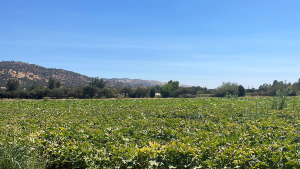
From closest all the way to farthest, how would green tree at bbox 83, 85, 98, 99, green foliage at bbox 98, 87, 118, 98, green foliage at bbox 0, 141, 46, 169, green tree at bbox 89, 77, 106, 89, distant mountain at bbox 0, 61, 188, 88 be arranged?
green foliage at bbox 0, 141, 46, 169 → green tree at bbox 83, 85, 98, 99 → green foliage at bbox 98, 87, 118, 98 → green tree at bbox 89, 77, 106, 89 → distant mountain at bbox 0, 61, 188, 88

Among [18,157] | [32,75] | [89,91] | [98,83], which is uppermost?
[32,75]

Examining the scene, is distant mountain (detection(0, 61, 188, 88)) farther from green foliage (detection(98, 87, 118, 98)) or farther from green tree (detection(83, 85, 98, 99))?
green tree (detection(83, 85, 98, 99))

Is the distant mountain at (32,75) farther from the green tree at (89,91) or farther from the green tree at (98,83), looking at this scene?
the green tree at (89,91)

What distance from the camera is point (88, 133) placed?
6391 millimetres

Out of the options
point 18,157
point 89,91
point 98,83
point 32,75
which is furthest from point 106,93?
point 32,75

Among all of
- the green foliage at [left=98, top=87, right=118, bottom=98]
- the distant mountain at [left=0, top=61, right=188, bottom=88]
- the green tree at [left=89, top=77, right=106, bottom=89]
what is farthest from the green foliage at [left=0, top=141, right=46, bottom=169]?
the distant mountain at [left=0, top=61, right=188, bottom=88]

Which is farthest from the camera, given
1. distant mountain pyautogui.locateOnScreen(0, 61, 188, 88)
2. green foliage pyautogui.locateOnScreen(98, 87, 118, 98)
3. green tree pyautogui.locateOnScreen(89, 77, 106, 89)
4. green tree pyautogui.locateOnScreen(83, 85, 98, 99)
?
distant mountain pyautogui.locateOnScreen(0, 61, 188, 88)

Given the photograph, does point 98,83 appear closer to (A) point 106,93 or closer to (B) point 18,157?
(A) point 106,93

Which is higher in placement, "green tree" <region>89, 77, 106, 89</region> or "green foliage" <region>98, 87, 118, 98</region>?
"green tree" <region>89, 77, 106, 89</region>

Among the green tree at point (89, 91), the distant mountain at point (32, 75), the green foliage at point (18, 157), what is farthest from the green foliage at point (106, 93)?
the green foliage at point (18, 157)

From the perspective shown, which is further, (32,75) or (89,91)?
(32,75)

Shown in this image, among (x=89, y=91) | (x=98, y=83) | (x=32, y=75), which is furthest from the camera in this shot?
(x=32, y=75)

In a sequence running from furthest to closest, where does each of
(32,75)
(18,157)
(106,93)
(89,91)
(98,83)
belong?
1. (32,75)
2. (98,83)
3. (106,93)
4. (89,91)
5. (18,157)

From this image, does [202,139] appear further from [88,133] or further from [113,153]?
[88,133]
